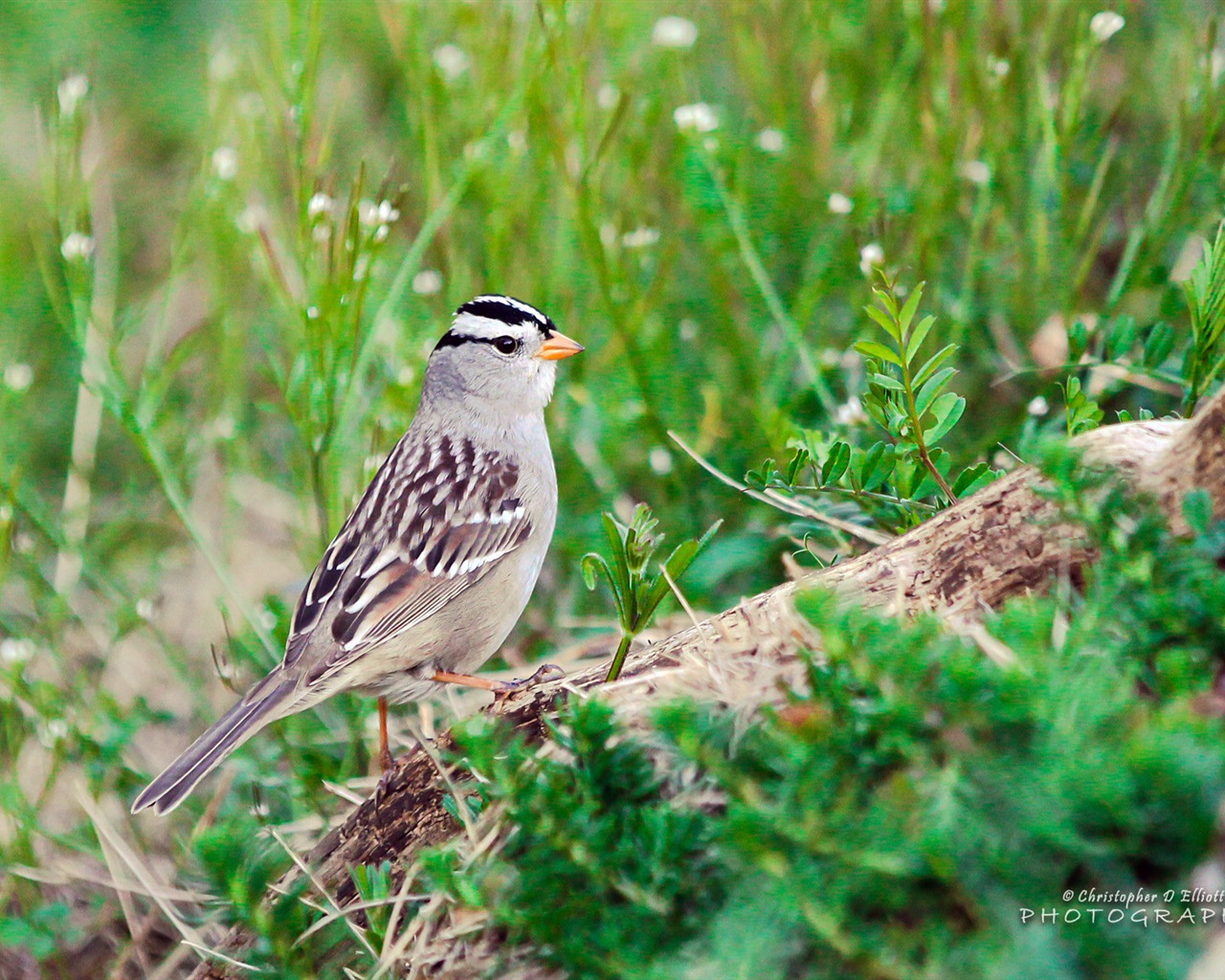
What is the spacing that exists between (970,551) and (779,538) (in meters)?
1.32

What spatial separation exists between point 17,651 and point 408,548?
1300 millimetres

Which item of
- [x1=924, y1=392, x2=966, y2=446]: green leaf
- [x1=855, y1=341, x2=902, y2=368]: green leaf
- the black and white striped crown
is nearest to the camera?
[x1=855, y1=341, x2=902, y2=368]: green leaf

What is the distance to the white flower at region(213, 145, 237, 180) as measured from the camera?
434 centimetres

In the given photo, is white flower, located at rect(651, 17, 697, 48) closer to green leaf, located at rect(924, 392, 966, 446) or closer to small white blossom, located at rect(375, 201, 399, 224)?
small white blossom, located at rect(375, 201, 399, 224)

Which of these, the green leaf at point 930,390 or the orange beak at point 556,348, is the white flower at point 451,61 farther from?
the green leaf at point 930,390

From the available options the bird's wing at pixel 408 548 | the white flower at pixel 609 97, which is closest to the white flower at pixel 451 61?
the white flower at pixel 609 97

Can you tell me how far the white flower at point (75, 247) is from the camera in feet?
11.7

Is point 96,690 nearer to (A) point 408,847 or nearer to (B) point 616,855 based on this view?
(A) point 408,847

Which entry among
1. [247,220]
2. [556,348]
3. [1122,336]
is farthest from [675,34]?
[1122,336]

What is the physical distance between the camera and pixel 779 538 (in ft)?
12.8

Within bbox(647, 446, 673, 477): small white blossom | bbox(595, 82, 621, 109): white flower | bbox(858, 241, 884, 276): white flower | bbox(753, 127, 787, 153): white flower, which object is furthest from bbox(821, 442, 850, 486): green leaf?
bbox(595, 82, 621, 109): white flower

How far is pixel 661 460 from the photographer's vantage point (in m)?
4.20

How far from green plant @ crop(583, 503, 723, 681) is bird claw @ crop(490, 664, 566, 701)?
Result: 13.7 inches

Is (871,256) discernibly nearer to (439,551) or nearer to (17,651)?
(439,551)
